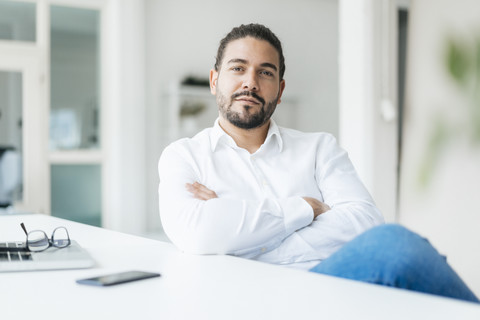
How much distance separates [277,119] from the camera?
681 cm

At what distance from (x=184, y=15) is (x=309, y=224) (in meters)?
5.06

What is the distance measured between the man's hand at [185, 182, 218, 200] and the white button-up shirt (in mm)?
22

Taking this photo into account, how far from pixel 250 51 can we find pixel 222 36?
4825 mm

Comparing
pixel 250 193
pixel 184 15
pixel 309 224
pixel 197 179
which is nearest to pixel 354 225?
Answer: pixel 309 224

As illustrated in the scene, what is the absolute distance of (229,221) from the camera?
4.60 ft

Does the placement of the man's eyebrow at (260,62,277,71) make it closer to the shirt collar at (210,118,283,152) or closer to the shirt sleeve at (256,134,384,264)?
the shirt collar at (210,118,283,152)

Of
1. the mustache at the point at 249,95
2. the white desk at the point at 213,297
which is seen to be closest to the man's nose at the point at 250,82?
→ the mustache at the point at 249,95

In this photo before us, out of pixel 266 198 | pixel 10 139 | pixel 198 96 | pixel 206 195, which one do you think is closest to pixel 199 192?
pixel 206 195

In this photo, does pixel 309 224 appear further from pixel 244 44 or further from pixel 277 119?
pixel 277 119

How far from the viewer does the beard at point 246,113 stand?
1771 millimetres

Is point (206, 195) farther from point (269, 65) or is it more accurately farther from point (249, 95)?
point (269, 65)

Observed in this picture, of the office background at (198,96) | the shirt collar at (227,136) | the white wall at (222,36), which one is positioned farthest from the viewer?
the white wall at (222,36)

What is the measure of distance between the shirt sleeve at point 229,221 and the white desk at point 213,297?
0.22 meters

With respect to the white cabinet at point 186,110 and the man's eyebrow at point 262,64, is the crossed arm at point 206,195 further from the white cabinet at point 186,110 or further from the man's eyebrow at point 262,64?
the white cabinet at point 186,110
